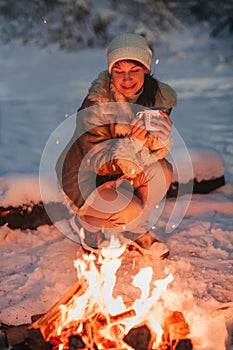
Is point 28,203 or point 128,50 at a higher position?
point 128,50

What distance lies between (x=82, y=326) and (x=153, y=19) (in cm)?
1000

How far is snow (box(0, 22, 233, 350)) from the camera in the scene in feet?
9.07

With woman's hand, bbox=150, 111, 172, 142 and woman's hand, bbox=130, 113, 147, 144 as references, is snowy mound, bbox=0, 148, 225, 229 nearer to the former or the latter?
woman's hand, bbox=130, 113, 147, 144

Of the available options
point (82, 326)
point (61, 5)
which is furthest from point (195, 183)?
point (61, 5)

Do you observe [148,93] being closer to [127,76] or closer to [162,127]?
[127,76]

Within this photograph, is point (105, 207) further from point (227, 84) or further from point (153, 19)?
point (153, 19)

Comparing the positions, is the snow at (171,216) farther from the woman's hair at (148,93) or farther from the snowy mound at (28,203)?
the woman's hair at (148,93)

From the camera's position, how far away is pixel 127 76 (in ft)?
10.1

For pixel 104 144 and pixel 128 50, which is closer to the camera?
pixel 128 50

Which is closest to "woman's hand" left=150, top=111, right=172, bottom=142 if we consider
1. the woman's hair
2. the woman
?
the woman

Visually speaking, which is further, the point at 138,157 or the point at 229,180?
the point at 229,180

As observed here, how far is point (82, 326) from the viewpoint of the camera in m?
2.26

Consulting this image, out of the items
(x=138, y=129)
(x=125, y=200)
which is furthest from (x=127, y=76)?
(x=125, y=200)

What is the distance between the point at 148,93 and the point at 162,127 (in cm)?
34
